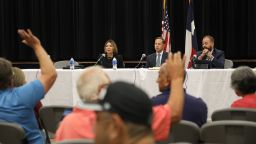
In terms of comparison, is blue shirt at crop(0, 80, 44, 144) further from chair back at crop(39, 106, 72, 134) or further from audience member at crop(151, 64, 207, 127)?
audience member at crop(151, 64, 207, 127)

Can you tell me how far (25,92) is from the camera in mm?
3480

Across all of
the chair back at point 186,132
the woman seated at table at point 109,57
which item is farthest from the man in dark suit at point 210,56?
the chair back at point 186,132

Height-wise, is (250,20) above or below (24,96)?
above

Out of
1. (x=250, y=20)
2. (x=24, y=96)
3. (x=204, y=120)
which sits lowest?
(x=204, y=120)

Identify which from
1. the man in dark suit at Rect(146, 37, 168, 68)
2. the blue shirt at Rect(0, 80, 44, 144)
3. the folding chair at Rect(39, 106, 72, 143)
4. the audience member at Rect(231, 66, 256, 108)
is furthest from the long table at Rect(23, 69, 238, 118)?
the blue shirt at Rect(0, 80, 44, 144)

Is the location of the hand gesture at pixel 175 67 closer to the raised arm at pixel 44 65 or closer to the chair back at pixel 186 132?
the chair back at pixel 186 132

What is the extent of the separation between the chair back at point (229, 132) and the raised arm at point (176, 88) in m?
0.86

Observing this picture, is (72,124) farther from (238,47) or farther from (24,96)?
(238,47)

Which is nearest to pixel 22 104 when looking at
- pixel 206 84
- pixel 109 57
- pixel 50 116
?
pixel 50 116

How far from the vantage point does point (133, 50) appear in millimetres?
12836

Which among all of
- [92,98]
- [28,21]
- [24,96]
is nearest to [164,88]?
[24,96]

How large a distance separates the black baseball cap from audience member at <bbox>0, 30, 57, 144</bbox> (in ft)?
6.30

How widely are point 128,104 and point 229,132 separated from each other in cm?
204

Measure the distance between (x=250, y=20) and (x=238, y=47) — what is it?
740 mm
